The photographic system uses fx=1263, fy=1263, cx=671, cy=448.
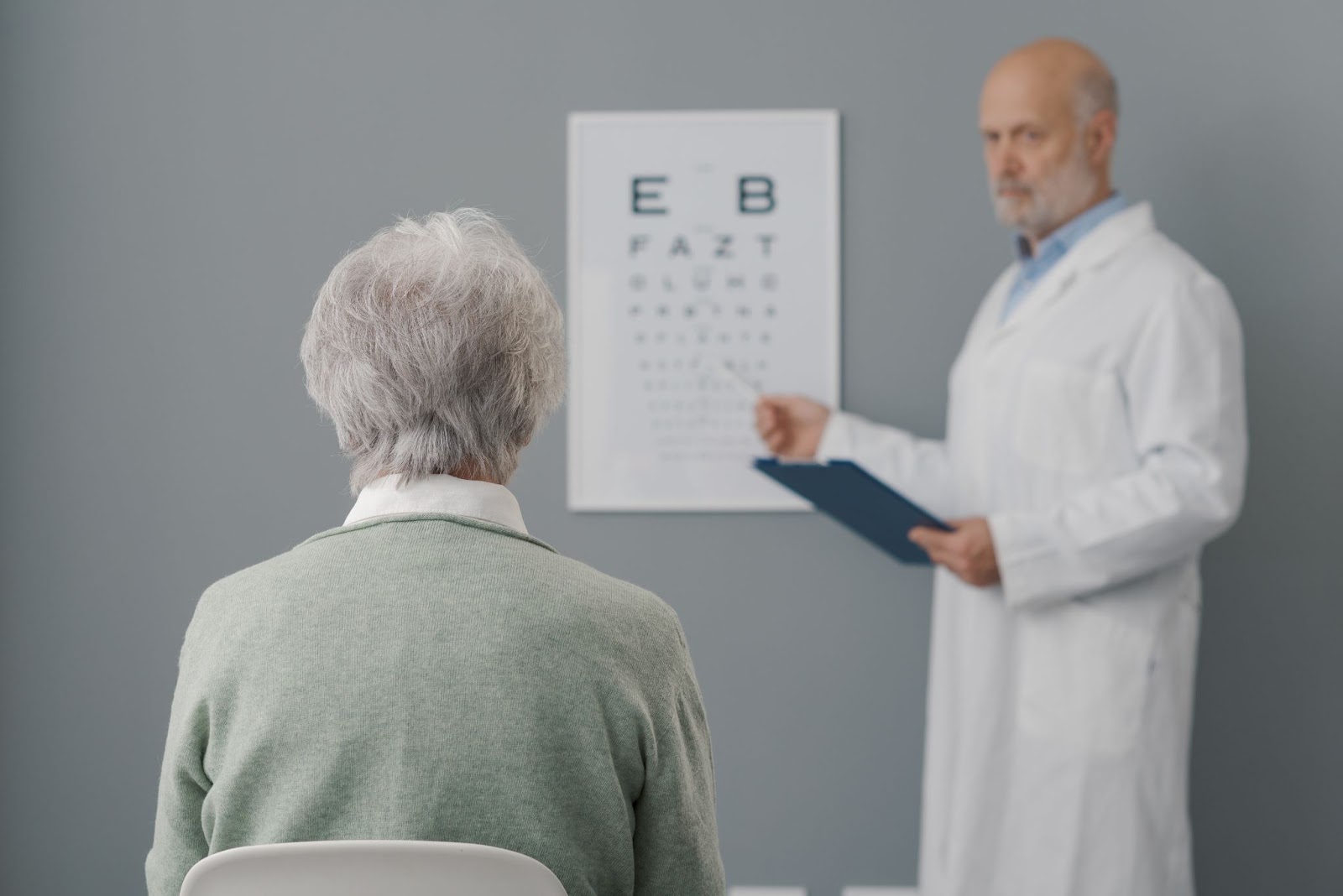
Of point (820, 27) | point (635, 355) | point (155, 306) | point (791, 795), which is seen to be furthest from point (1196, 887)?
point (155, 306)

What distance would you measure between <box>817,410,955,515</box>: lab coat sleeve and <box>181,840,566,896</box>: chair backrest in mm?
1378

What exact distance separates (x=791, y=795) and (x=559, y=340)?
138 centimetres

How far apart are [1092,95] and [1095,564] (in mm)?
706

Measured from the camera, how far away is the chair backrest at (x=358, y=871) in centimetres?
78

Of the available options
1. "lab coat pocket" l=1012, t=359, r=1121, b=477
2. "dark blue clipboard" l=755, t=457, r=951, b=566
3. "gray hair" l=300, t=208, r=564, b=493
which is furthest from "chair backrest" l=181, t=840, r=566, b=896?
"lab coat pocket" l=1012, t=359, r=1121, b=477

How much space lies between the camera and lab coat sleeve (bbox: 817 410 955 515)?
2088 mm

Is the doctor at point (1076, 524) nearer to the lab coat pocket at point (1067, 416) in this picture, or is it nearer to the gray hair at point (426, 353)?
the lab coat pocket at point (1067, 416)

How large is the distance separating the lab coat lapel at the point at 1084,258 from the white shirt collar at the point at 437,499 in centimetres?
112

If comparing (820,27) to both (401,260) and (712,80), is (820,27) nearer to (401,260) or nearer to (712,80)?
(712,80)

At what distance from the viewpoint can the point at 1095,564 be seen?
1770mm

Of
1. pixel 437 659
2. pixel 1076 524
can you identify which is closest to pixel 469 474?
pixel 437 659

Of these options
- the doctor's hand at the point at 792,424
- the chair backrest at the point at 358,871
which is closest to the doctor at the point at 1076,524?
the doctor's hand at the point at 792,424

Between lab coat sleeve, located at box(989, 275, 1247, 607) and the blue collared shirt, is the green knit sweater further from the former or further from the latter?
the blue collared shirt

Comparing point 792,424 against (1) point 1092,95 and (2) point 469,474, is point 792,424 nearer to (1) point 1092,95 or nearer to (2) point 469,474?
(1) point 1092,95
